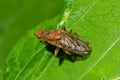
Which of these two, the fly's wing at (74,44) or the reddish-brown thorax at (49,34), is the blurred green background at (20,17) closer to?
the reddish-brown thorax at (49,34)

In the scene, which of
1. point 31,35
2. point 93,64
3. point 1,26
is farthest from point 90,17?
point 1,26

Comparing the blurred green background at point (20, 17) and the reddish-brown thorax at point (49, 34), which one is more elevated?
the reddish-brown thorax at point (49, 34)

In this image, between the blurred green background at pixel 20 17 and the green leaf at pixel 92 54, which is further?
the blurred green background at pixel 20 17

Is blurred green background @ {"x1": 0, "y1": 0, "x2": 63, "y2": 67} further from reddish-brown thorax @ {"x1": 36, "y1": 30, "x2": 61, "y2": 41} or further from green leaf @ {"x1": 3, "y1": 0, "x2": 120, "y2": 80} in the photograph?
green leaf @ {"x1": 3, "y1": 0, "x2": 120, "y2": 80}

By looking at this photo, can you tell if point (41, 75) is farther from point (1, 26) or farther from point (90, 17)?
point (1, 26)

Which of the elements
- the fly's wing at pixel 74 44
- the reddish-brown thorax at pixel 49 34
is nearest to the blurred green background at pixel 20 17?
the reddish-brown thorax at pixel 49 34

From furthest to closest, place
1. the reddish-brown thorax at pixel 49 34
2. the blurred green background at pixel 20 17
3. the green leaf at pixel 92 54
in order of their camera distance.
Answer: the blurred green background at pixel 20 17, the reddish-brown thorax at pixel 49 34, the green leaf at pixel 92 54
